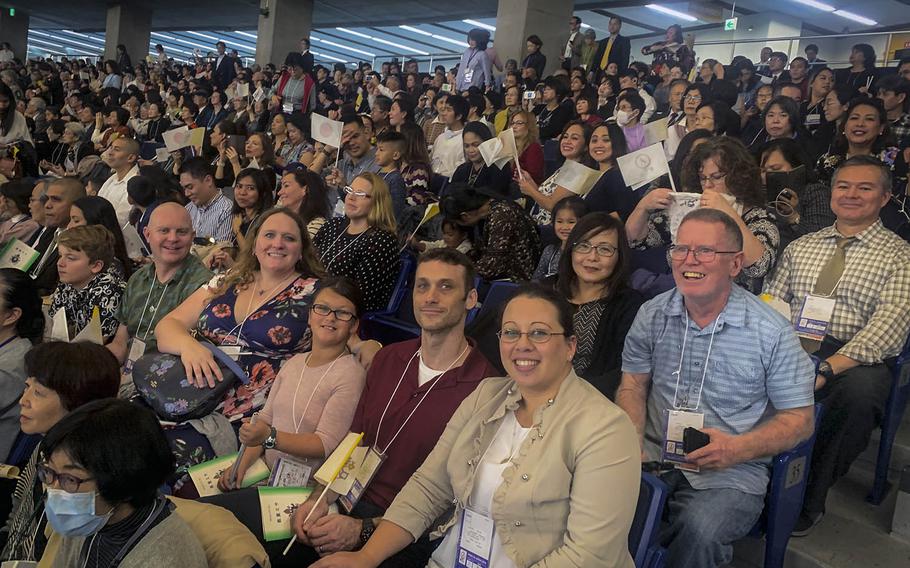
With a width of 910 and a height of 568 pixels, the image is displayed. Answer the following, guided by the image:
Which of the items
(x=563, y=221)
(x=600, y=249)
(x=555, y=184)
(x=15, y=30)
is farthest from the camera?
(x=15, y=30)

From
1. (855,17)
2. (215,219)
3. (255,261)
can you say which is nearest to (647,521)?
(255,261)

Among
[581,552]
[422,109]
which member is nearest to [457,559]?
[581,552]

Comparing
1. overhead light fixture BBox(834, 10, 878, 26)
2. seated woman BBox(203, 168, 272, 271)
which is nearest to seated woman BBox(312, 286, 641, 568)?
seated woman BBox(203, 168, 272, 271)

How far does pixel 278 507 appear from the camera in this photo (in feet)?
7.11

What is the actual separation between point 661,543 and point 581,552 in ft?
1.96

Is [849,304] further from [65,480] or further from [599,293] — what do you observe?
[65,480]

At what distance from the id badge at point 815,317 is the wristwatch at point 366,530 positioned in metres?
1.91

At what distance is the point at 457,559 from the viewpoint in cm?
193

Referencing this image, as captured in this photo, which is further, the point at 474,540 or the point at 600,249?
Answer: the point at 600,249

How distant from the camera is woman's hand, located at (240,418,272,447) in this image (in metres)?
2.20

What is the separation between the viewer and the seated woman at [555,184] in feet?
15.1

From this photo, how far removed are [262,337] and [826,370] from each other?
2.17 m

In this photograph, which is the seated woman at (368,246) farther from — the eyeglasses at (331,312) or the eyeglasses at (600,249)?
the eyeglasses at (600,249)

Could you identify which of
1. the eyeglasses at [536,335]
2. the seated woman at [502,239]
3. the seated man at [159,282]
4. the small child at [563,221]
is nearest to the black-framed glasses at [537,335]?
the eyeglasses at [536,335]
